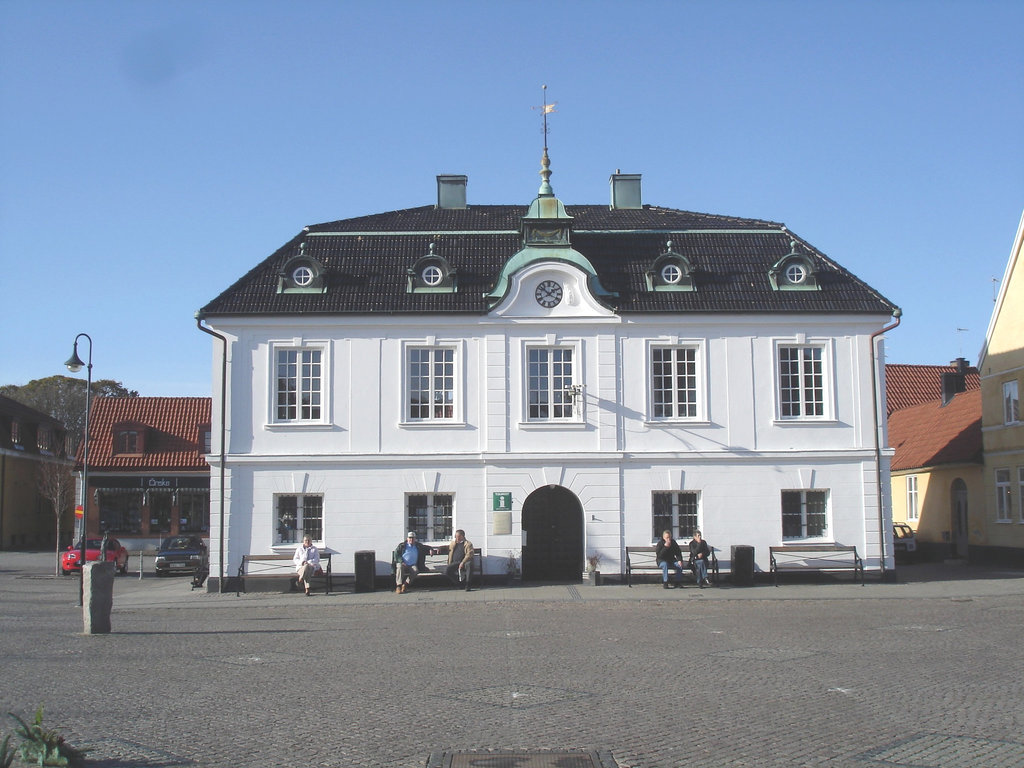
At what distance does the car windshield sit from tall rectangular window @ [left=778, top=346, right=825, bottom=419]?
21902mm

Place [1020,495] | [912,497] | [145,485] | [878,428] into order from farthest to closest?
[145,485]
[912,497]
[1020,495]
[878,428]

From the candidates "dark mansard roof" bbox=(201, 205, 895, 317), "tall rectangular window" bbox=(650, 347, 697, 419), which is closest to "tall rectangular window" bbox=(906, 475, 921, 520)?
"dark mansard roof" bbox=(201, 205, 895, 317)

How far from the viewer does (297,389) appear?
2752cm

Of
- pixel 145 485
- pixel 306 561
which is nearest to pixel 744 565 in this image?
pixel 306 561

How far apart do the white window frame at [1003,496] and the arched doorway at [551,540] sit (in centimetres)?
1473

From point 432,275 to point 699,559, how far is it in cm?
995

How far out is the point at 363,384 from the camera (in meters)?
27.3

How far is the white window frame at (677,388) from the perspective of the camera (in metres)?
27.5

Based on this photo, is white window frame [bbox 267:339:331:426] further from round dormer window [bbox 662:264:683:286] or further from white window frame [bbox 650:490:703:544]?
round dormer window [bbox 662:264:683:286]

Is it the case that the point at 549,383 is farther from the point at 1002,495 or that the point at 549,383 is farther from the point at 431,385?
the point at 1002,495

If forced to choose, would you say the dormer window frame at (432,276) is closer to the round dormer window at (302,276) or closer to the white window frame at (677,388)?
the round dormer window at (302,276)

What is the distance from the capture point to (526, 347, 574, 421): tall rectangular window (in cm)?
2750

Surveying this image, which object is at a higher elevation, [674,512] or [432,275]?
[432,275]

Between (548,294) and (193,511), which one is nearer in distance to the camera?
(548,294)
